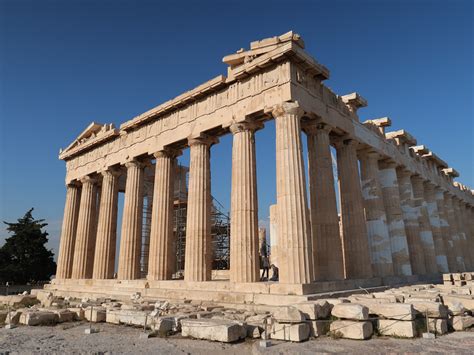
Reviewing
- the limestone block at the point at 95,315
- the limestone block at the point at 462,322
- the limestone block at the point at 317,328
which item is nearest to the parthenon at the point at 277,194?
the limestone block at the point at 317,328

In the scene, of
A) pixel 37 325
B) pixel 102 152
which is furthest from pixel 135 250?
pixel 37 325

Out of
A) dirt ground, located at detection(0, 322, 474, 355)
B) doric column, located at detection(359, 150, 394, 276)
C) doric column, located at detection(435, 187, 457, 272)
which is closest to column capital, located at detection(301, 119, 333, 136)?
doric column, located at detection(359, 150, 394, 276)

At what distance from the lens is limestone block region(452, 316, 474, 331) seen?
9.20 meters

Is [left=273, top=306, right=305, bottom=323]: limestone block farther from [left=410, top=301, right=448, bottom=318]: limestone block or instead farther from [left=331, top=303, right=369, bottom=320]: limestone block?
[left=410, top=301, right=448, bottom=318]: limestone block

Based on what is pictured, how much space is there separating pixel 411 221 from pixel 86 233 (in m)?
23.0

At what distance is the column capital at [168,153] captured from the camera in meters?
21.3

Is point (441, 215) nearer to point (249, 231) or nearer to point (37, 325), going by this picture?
point (249, 231)

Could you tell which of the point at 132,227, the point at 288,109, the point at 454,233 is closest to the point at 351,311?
the point at 288,109

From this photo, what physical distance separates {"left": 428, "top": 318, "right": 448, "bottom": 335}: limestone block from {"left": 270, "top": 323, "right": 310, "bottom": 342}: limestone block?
302 centimetres

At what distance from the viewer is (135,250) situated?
2223cm

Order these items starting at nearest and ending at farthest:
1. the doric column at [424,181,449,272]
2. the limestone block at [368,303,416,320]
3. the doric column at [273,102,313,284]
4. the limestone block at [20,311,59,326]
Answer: the limestone block at [368,303,416,320], the limestone block at [20,311,59,326], the doric column at [273,102,313,284], the doric column at [424,181,449,272]

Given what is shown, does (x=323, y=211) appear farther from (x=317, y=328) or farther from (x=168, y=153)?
(x=168, y=153)

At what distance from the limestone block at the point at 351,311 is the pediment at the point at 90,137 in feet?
66.7

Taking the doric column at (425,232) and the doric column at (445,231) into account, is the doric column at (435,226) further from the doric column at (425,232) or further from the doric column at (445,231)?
the doric column at (425,232)
